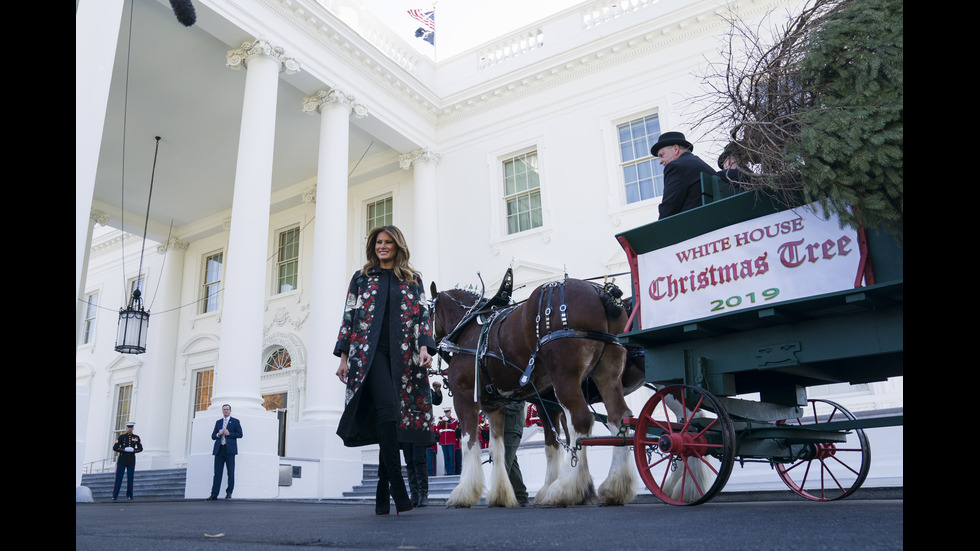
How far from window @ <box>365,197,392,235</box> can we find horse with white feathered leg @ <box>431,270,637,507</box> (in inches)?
491

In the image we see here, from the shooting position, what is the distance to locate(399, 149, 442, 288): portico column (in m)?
16.3

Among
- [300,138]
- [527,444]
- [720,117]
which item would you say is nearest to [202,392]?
[300,138]

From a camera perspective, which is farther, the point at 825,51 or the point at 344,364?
the point at 344,364

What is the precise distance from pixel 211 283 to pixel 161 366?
9.66 feet

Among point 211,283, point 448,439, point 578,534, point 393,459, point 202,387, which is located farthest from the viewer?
point 211,283

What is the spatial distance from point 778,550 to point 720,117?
2.86m

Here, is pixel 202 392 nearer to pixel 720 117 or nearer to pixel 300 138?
pixel 300 138

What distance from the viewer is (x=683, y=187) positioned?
187 inches

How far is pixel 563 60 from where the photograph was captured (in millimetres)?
15453

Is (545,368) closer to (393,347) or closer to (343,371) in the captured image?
(393,347)

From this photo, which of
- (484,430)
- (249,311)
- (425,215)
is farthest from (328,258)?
(484,430)

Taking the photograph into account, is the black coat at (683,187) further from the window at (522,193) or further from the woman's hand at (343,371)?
the window at (522,193)

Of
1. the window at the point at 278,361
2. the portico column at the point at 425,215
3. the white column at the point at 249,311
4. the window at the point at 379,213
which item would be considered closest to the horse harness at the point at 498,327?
the white column at the point at 249,311

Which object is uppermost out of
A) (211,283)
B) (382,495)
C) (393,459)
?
(211,283)
